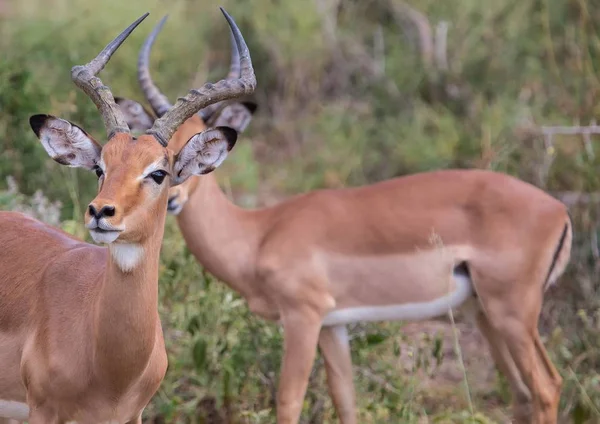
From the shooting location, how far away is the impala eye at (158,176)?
153 inches

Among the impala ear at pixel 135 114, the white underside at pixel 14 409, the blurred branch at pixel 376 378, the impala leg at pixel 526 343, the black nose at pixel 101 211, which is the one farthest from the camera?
the impala ear at pixel 135 114

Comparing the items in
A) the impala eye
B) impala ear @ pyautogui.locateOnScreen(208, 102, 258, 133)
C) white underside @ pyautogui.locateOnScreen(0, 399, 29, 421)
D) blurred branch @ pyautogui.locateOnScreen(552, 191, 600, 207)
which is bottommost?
blurred branch @ pyautogui.locateOnScreen(552, 191, 600, 207)

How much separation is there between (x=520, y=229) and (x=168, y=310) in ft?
6.12

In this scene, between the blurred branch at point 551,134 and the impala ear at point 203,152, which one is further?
the blurred branch at point 551,134

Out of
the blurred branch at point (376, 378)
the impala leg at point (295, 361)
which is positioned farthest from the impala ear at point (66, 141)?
the blurred branch at point (376, 378)

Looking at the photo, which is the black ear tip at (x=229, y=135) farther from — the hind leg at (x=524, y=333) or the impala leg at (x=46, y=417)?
the hind leg at (x=524, y=333)

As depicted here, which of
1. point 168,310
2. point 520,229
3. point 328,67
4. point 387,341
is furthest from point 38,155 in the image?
point 328,67

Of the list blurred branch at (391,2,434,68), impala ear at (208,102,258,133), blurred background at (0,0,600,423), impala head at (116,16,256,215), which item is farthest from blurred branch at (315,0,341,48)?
impala ear at (208,102,258,133)

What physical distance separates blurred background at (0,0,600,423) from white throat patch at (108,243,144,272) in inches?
54.3

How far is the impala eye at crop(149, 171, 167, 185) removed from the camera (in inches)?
153

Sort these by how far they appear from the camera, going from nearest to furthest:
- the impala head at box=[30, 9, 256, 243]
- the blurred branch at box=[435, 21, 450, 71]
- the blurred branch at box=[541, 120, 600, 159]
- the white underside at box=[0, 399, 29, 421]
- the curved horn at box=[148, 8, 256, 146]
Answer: the impala head at box=[30, 9, 256, 243] < the curved horn at box=[148, 8, 256, 146] < the white underside at box=[0, 399, 29, 421] < the blurred branch at box=[541, 120, 600, 159] < the blurred branch at box=[435, 21, 450, 71]

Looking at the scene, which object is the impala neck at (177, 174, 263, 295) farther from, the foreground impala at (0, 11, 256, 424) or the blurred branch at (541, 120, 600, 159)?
the blurred branch at (541, 120, 600, 159)

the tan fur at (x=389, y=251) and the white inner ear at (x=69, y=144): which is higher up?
the white inner ear at (x=69, y=144)

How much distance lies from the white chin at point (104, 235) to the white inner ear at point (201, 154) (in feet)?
1.89
